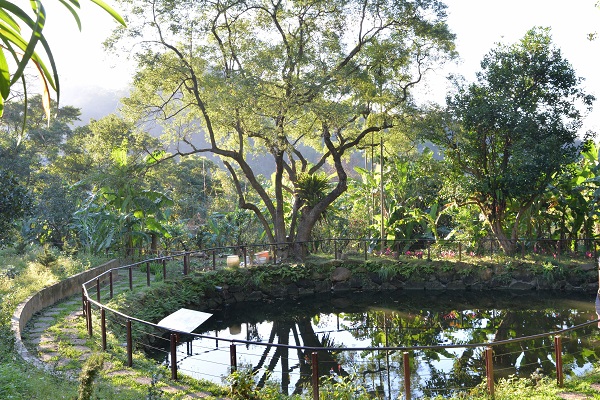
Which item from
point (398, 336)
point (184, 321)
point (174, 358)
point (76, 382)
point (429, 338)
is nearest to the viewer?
point (76, 382)

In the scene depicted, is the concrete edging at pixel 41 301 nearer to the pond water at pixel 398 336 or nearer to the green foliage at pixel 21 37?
the pond water at pixel 398 336

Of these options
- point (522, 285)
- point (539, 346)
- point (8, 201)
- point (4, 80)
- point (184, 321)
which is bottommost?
point (539, 346)

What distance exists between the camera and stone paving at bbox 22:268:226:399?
770cm

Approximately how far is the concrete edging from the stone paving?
15 centimetres

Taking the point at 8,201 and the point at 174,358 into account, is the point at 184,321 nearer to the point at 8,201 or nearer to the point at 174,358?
the point at 174,358

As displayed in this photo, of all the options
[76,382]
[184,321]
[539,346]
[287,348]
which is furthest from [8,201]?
[539,346]

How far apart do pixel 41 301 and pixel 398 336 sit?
764cm

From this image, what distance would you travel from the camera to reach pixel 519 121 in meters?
17.0

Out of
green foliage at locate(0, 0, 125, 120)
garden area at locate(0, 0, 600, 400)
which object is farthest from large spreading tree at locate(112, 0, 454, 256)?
green foliage at locate(0, 0, 125, 120)

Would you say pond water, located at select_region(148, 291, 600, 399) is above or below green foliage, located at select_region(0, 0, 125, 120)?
below

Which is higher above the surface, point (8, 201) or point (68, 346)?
point (8, 201)

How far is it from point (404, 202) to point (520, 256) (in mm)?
4801

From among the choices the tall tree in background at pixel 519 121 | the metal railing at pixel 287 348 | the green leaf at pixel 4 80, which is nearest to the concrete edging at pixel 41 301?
the metal railing at pixel 287 348

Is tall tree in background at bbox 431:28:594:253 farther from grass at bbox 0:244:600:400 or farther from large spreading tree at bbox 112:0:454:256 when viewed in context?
grass at bbox 0:244:600:400
